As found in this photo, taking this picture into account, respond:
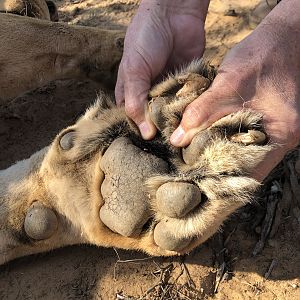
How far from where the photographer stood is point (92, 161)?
1926 mm

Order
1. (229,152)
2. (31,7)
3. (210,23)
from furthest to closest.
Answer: (210,23)
(31,7)
(229,152)

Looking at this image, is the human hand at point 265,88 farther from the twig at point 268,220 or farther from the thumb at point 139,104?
the twig at point 268,220

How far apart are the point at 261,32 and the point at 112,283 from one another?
116 centimetres

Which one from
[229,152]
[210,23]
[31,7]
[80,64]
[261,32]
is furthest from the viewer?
[210,23]

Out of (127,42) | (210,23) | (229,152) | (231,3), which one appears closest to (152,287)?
(229,152)

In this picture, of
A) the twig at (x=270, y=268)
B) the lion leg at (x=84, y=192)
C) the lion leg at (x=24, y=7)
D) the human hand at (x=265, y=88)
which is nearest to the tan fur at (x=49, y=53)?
the lion leg at (x=24, y=7)

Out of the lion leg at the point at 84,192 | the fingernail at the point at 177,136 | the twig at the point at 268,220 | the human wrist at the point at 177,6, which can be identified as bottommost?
the twig at the point at 268,220

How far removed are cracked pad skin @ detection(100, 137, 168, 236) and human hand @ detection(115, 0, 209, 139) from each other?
0.37 feet

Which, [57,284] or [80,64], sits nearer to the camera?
[57,284]

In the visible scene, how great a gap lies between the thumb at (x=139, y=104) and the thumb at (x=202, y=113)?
0.11 m

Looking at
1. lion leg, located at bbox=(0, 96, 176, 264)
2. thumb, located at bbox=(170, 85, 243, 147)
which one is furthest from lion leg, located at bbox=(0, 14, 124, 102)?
thumb, located at bbox=(170, 85, 243, 147)

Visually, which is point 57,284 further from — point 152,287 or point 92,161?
point 92,161

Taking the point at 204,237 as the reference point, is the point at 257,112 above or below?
above

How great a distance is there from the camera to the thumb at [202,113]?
1746mm
